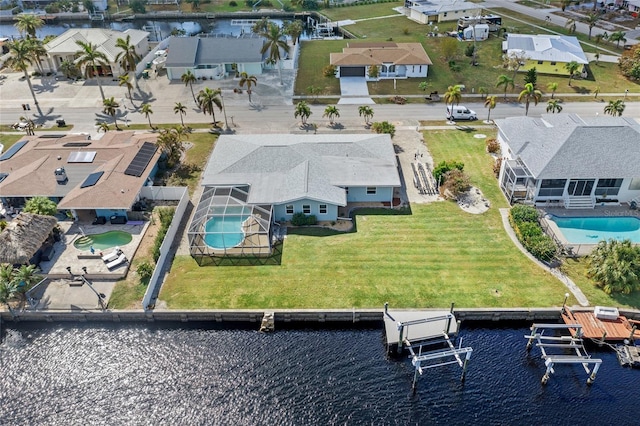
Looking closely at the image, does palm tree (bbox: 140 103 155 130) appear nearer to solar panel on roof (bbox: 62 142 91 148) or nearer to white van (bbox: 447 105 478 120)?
solar panel on roof (bbox: 62 142 91 148)

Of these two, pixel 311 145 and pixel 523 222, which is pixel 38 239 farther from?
pixel 523 222

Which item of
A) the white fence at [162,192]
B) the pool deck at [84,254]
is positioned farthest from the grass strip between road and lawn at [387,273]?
the white fence at [162,192]

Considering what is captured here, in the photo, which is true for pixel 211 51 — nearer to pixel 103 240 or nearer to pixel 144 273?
pixel 103 240

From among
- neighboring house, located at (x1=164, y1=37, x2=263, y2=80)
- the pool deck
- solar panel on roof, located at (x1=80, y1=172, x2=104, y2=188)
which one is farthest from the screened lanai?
neighboring house, located at (x1=164, y1=37, x2=263, y2=80)

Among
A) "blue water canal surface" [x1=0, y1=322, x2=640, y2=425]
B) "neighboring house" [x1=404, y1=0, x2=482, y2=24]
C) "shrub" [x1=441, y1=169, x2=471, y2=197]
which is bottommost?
"blue water canal surface" [x1=0, y1=322, x2=640, y2=425]

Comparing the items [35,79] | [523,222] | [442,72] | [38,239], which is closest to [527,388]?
[523,222]
